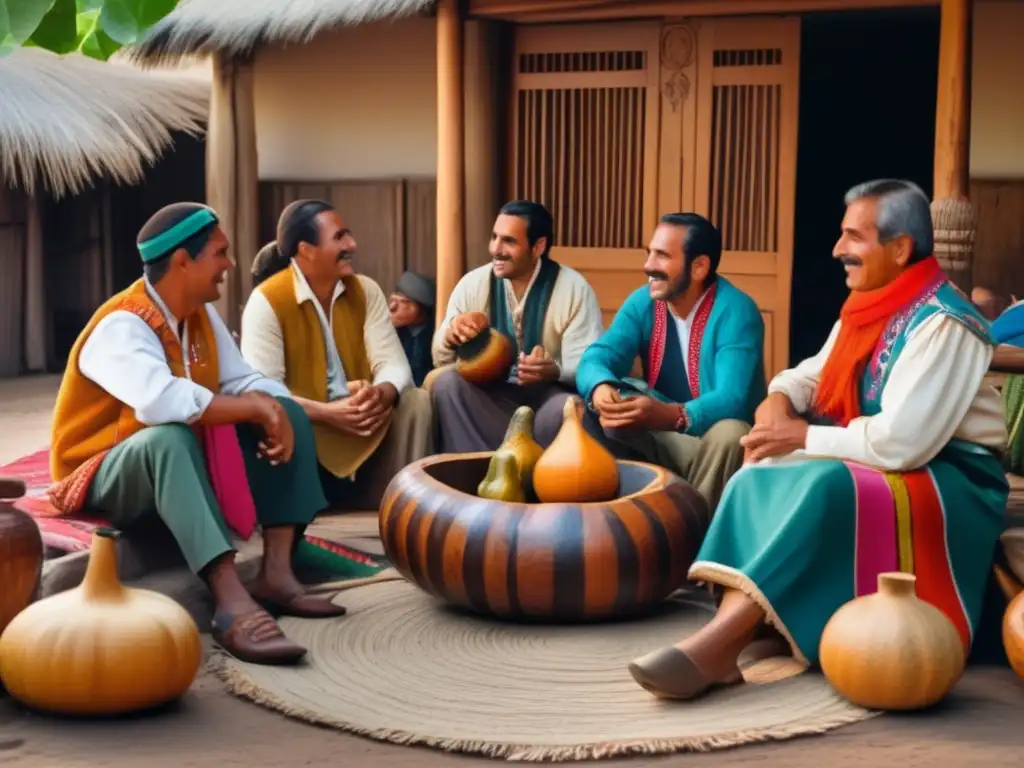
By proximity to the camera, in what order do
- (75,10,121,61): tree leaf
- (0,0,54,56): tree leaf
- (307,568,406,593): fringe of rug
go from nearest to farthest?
(0,0,54,56): tree leaf → (75,10,121,61): tree leaf → (307,568,406,593): fringe of rug

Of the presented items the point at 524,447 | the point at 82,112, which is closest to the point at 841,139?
the point at 82,112

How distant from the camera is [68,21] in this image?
2793 mm

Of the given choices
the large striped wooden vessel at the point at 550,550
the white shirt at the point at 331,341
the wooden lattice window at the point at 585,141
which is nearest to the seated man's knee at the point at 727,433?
the large striped wooden vessel at the point at 550,550

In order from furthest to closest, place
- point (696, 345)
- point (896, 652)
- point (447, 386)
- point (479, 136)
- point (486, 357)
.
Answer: point (479, 136) < point (447, 386) < point (486, 357) < point (696, 345) < point (896, 652)

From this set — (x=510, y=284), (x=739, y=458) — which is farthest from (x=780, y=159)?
(x=739, y=458)

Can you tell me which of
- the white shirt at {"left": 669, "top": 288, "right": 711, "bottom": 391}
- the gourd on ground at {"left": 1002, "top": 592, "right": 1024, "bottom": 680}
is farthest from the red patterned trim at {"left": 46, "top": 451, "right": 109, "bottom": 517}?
the gourd on ground at {"left": 1002, "top": 592, "right": 1024, "bottom": 680}

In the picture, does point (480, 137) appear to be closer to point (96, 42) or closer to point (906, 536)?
point (906, 536)

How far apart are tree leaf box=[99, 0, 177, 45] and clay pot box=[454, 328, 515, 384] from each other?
12.7 ft

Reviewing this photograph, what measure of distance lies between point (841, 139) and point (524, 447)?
7357 mm

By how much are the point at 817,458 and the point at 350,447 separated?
2.41 metres

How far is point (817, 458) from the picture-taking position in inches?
192

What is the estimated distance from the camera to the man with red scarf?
470 cm

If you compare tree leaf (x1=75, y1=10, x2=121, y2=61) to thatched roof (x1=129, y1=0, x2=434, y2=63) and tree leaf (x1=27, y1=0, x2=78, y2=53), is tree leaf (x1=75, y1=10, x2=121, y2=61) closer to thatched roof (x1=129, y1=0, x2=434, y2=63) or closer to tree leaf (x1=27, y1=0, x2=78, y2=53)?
tree leaf (x1=27, y1=0, x2=78, y2=53)

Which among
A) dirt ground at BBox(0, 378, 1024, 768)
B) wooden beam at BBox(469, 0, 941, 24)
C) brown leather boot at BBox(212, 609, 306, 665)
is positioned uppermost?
wooden beam at BBox(469, 0, 941, 24)
